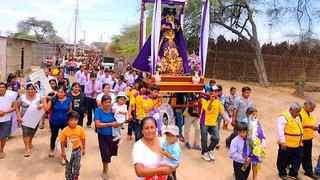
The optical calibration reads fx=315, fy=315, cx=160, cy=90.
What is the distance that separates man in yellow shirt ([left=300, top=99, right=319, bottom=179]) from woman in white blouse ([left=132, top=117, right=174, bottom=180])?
4267 mm

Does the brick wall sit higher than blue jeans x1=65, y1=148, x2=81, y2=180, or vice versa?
the brick wall

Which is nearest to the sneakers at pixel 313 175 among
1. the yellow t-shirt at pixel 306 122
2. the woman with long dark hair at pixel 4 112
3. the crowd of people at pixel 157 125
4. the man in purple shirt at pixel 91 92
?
the crowd of people at pixel 157 125

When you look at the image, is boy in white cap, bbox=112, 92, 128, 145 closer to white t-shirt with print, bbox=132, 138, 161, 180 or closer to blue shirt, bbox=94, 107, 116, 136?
blue shirt, bbox=94, 107, 116, 136

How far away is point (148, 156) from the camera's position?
9.48 ft

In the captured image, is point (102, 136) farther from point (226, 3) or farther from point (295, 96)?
point (226, 3)

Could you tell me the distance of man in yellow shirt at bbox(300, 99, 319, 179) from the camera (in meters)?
6.17

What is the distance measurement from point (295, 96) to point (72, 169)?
13377 millimetres

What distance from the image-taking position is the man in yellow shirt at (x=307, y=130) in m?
6.17

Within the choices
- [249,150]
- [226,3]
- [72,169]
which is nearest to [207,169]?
[249,150]

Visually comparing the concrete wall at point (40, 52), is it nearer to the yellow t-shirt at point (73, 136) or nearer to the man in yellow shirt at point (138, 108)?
the man in yellow shirt at point (138, 108)

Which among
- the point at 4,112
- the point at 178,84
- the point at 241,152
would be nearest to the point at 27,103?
the point at 4,112

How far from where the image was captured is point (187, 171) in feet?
20.0

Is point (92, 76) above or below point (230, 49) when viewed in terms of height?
below

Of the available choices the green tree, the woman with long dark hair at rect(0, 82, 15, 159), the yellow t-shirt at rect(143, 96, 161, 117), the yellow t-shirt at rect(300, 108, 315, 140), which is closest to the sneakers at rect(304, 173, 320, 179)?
the yellow t-shirt at rect(300, 108, 315, 140)
